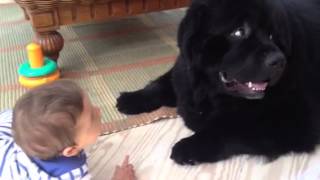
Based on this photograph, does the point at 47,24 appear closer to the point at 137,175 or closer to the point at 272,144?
the point at 137,175

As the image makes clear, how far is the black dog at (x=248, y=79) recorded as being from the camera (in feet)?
3.70

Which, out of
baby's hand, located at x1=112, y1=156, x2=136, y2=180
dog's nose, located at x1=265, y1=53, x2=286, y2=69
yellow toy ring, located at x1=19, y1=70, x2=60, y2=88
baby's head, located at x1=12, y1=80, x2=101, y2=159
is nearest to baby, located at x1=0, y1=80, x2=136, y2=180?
baby's head, located at x1=12, y1=80, x2=101, y2=159

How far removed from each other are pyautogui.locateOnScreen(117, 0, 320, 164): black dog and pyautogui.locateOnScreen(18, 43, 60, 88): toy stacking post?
1.55 ft

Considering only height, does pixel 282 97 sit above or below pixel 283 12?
below

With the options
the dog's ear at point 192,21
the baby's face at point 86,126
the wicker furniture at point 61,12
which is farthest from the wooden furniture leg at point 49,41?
the baby's face at point 86,126

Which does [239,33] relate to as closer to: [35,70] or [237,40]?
[237,40]

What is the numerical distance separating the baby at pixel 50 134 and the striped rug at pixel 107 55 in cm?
44

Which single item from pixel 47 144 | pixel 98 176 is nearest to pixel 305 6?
pixel 98 176

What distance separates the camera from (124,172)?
118cm

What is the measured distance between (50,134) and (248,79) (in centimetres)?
52

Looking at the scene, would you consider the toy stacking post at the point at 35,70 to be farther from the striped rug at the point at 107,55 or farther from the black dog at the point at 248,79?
the black dog at the point at 248,79

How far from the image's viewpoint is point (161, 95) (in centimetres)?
150

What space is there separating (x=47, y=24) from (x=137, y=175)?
2.32 ft

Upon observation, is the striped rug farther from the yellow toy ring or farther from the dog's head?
the dog's head
